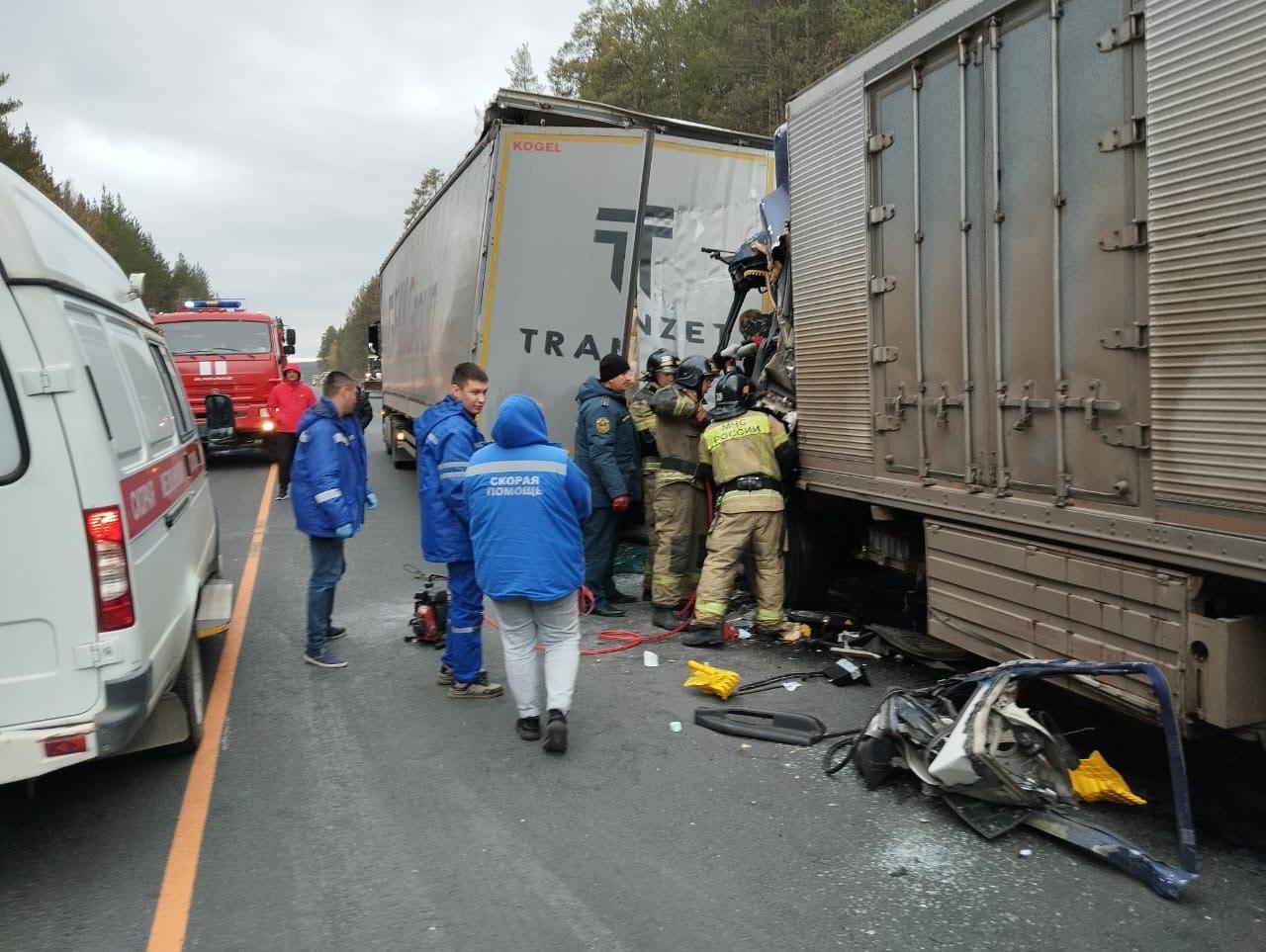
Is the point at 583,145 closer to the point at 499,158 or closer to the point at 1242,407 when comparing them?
the point at 499,158

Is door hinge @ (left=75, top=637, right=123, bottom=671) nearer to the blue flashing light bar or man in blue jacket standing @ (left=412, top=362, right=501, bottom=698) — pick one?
man in blue jacket standing @ (left=412, top=362, right=501, bottom=698)

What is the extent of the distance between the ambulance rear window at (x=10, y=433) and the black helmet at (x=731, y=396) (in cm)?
421

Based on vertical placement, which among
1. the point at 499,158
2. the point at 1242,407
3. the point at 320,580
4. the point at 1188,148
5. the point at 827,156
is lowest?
the point at 320,580

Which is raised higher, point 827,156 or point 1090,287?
point 827,156

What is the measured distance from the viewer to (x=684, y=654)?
20.6 feet

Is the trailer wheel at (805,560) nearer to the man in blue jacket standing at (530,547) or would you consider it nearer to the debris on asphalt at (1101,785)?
the man in blue jacket standing at (530,547)

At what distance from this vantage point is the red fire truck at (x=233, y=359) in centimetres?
1603

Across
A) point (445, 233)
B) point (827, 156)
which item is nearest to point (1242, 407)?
point (827, 156)

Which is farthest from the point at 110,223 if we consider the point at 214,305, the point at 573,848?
the point at 573,848

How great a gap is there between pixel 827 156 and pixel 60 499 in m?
4.42

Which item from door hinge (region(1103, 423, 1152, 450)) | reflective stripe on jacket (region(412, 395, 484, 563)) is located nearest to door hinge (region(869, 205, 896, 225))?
door hinge (region(1103, 423, 1152, 450))

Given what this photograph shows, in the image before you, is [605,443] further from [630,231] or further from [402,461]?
[402,461]

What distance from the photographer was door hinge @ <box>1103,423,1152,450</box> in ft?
12.2

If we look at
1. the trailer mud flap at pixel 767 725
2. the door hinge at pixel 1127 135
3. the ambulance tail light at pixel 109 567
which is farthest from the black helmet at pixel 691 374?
the ambulance tail light at pixel 109 567
